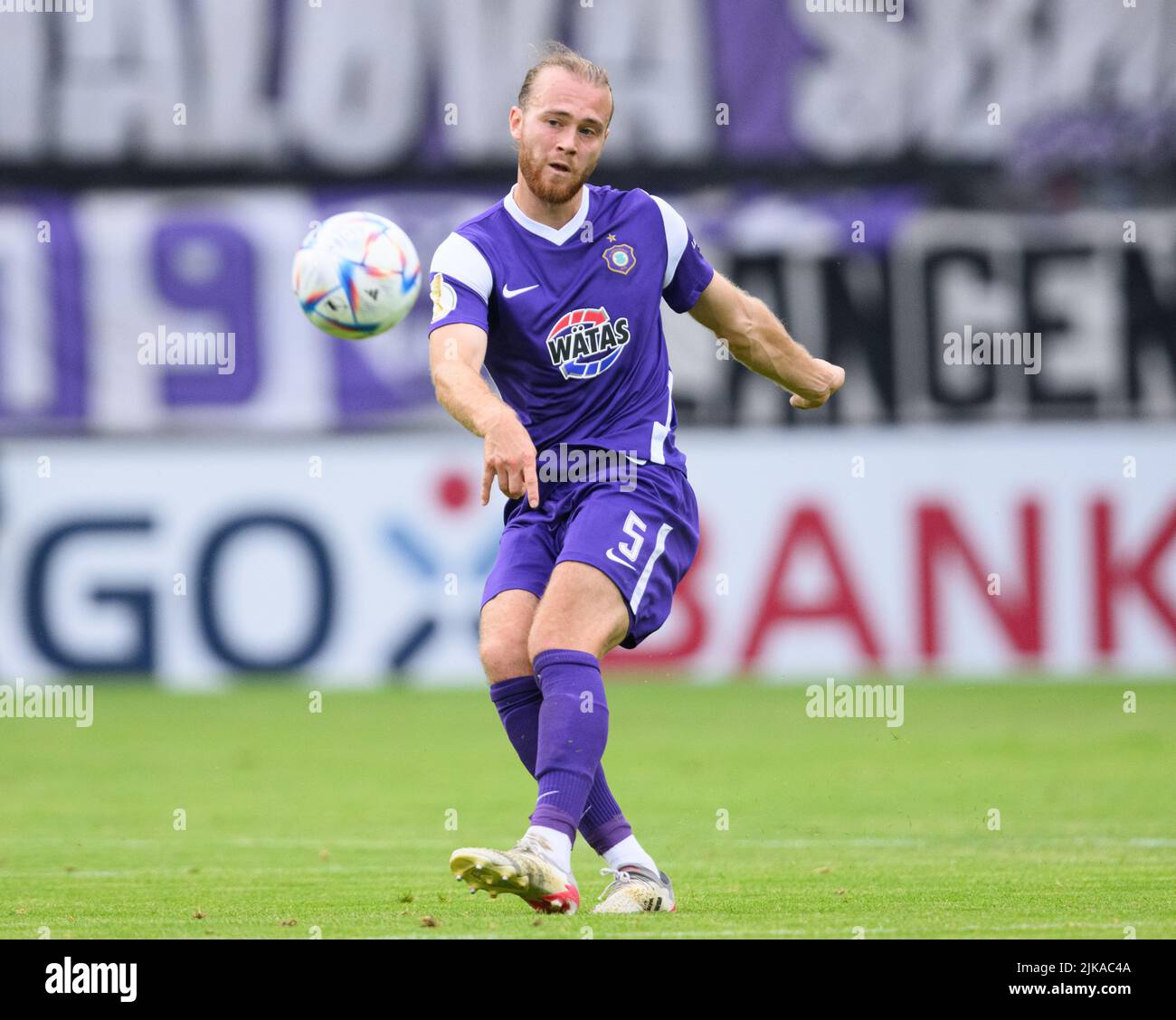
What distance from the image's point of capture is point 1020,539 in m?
16.3

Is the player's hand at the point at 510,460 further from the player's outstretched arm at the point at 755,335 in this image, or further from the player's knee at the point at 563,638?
the player's outstretched arm at the point at 755,335

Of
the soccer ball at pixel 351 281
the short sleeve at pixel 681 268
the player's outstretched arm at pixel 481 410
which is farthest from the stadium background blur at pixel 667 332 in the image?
the player's outstretched arm at pixel 481 410

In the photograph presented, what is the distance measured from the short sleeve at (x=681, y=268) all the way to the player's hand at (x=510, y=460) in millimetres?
1133

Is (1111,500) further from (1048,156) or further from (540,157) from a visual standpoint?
(540,157)

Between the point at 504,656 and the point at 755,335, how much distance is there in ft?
4.69

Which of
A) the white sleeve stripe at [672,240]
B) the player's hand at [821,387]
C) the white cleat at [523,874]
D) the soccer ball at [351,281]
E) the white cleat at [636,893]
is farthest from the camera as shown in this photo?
the soccer ball at [351,281]

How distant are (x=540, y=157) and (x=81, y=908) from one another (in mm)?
2764

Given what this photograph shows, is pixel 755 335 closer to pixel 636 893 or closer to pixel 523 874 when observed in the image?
pixel 636 893

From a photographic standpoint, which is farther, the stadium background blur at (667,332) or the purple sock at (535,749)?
the stadium background blur at (667,332)

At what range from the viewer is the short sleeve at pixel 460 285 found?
6070 millimetres

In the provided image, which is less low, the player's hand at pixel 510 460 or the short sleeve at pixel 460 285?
the short sleeve at pixel 460 285

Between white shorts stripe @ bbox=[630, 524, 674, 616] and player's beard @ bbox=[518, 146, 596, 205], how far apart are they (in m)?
1.07

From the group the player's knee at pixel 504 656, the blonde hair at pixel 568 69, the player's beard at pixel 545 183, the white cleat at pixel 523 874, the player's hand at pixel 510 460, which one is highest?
the blonde hair at pixel 568 69

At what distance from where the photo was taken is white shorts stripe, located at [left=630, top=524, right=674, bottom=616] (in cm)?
609
